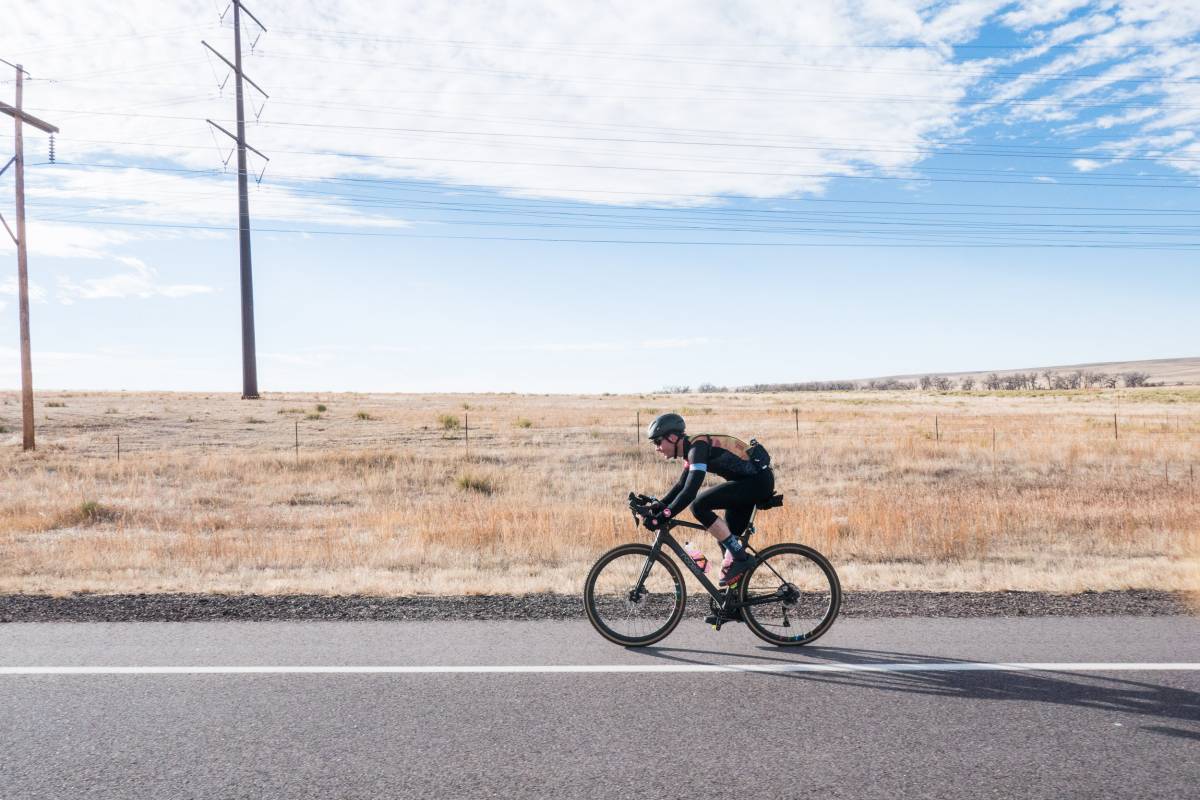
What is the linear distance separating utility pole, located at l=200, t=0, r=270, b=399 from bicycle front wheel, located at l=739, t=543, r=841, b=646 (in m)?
51.6

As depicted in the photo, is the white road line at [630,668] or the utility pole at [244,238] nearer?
the white road line at [630,668]

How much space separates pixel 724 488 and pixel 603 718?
2.29m

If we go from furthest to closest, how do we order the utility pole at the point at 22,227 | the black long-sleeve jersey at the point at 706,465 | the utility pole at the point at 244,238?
the utility pole at the point at 244,238 < the utility pole at the point at 22,227 < the black long-sleeve jersey at the point at 706,465

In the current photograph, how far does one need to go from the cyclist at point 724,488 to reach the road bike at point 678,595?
0.07 m

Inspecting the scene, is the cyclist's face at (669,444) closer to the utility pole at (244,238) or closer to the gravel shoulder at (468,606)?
the gravel shoulder at (468,606)

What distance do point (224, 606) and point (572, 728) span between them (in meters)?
4.62

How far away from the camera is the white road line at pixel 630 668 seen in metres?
5.72

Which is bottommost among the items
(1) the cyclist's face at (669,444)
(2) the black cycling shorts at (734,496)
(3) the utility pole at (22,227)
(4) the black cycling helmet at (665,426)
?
(2) the black cycling shorts at (734,496)

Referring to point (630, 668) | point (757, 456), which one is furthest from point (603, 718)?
point (757, 456)

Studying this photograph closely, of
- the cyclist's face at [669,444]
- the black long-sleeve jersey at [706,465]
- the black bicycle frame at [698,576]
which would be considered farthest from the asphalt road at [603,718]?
the cyclist's face at [669,444]

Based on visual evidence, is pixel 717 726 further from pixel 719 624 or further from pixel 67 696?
pixel 67 696

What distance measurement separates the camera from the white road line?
572 cm

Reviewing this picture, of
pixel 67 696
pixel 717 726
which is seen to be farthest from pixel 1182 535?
pixel 67 696

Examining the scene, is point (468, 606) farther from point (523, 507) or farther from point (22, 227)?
point (22, 227)
